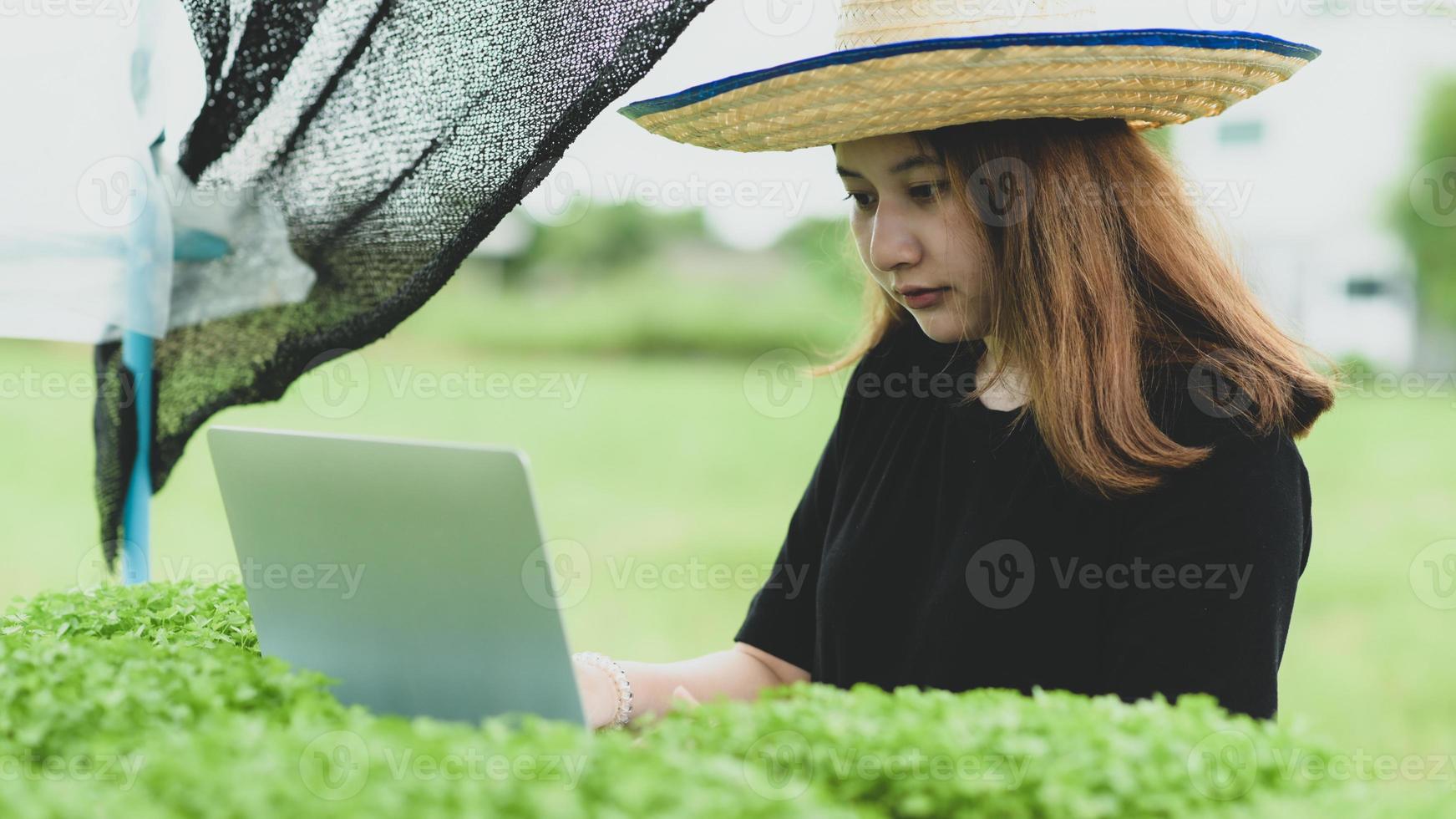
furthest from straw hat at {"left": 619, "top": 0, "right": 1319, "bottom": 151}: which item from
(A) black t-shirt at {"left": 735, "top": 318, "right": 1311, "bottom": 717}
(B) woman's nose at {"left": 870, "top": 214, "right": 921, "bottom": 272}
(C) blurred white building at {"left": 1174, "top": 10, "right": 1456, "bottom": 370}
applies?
(C) blurred white building at {"left": 1174, "top": 10, "right": 1456, "bottom": 370}

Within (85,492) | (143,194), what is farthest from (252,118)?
(85,492)

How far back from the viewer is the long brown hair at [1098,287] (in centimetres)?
137

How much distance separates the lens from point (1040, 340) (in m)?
1.41

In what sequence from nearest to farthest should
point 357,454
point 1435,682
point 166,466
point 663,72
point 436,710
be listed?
point 357,454 < point 436,710 < point 663,72 < point 166,466 < point 1435,682

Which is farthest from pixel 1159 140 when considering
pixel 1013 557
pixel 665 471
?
pixel 665 471

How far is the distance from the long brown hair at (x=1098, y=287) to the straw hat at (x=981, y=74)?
5 cm

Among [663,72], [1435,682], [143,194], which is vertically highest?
[663,72]

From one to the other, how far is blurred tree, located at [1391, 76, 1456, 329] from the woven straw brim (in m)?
13.5

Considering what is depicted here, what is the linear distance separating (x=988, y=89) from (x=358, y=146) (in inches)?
33.9

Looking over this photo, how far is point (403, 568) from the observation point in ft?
3.34

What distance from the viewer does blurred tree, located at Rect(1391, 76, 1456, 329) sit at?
44.4ft

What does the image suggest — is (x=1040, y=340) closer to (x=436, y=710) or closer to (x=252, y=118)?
(x=436, y=710)

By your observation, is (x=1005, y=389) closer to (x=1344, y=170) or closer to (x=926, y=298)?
(x=926, y=298)

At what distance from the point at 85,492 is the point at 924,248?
25.4 ft
